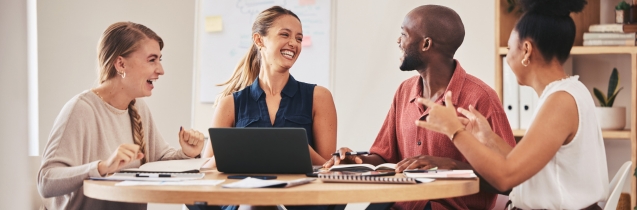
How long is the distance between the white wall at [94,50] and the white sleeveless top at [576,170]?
1978 mm

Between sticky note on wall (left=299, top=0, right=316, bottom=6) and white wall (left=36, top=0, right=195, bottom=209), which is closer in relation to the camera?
white wall (left=36, top=0, right=195, bottom=209)

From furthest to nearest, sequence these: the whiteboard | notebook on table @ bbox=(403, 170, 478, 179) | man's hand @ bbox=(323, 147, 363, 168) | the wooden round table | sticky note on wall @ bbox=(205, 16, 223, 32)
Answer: sticky note on wall @ bbox=(205, 16, 223, 32), the whiteboard, man's hand @ bbox=(323, 147, 363, 168), notebook on table @ bbox=(403, 170, 478, 179), the wooden round table

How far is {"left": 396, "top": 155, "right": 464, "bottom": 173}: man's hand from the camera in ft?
4.29

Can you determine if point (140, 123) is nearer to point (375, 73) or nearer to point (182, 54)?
point (182, 54)

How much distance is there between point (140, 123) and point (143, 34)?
30cm

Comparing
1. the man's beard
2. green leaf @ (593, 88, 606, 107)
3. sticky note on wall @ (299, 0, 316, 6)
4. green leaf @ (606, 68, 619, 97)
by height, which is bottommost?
green leaf @ (593, 88, 606, 107)

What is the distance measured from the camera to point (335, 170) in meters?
1.31

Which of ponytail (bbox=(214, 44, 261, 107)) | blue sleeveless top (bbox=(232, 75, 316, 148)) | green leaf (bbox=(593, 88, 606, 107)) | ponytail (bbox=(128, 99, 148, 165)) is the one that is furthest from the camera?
green leaf (bbox=(593, 88, 606, 107))

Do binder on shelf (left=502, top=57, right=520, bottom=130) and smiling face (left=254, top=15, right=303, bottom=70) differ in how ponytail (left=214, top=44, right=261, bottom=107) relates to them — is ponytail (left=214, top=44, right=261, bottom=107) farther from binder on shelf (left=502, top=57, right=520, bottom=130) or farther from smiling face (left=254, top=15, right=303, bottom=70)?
binder on shelf (left=502, top=57, right=520, bottom=130)

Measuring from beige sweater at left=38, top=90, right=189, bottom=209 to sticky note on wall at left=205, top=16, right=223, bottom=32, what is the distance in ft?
5.95

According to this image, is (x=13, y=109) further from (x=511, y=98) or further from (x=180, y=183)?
(x=511, y=98)

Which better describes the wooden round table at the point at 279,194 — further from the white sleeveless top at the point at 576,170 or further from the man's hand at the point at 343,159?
the man's hand at the point at 343,159

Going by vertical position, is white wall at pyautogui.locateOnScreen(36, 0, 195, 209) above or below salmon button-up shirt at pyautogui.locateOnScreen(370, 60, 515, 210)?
above

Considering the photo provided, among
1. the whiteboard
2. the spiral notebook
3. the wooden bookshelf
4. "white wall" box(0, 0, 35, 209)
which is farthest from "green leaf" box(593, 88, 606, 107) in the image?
"white wall" box(0, 0, 35, 209)
